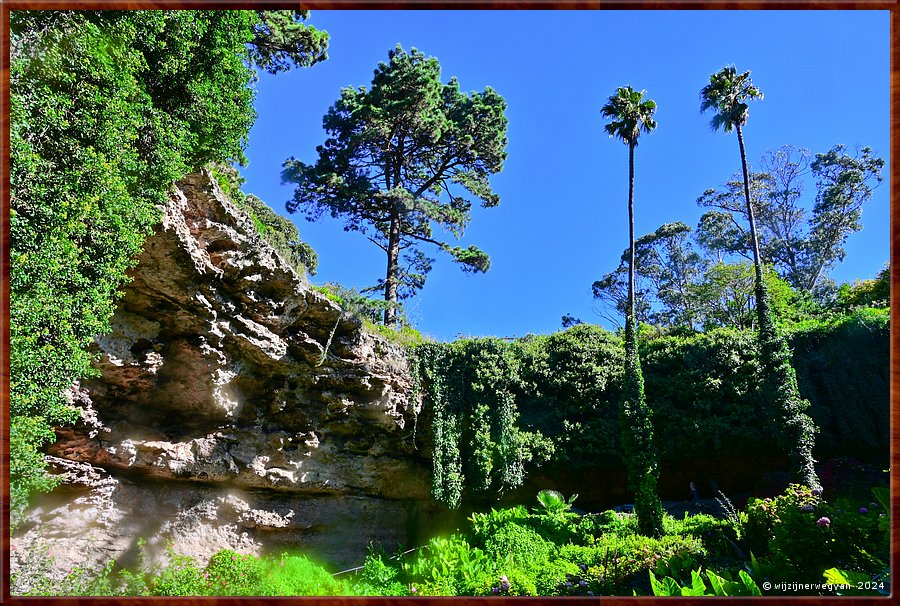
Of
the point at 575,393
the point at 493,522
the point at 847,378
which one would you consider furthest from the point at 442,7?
the point at 847,378

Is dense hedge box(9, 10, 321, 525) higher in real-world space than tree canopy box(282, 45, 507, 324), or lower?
lower

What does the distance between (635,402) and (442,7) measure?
1045cm

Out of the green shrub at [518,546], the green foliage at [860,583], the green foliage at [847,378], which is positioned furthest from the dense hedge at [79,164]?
the green foliage at [847,378]

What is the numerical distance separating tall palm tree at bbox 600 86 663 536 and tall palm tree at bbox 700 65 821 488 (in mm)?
2220

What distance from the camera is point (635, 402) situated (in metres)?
12.4

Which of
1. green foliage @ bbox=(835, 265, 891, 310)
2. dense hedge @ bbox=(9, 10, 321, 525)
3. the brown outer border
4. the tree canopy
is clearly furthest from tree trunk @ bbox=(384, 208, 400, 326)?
green foliage @ bbox=(835, 265, 891, 310)

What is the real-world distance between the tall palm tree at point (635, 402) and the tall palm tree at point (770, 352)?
2.22 meters

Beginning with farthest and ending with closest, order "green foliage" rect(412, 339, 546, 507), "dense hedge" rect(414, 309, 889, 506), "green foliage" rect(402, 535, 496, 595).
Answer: "dense hedge" rect(414, 309, 889, 506)
"green foliage" rect(412, 339, 546, 507)
"green foliage" rect(402, 535, 496, 595)

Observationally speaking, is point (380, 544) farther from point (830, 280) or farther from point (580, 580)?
point (830, 280)

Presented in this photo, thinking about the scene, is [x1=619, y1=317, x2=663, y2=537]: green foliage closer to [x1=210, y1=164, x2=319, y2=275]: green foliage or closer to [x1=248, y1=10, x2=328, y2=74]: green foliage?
[x1=210, y1=164, x2=319, y2=275]: green foliage

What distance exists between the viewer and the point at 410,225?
18.3 m

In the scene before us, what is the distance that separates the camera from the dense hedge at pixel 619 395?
42.2 ft

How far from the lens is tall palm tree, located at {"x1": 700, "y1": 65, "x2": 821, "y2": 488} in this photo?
38.4ft

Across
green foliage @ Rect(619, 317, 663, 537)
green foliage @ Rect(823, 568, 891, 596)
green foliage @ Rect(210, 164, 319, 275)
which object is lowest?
green foliage @ Rect(823, 568, 891, 596)
